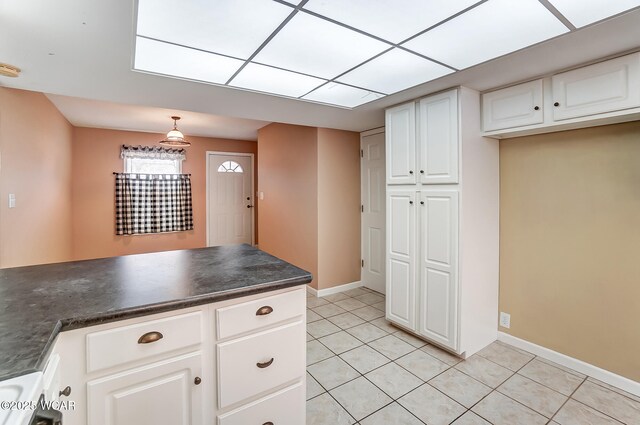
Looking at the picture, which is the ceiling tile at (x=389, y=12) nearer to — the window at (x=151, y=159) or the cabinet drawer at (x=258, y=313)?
the cabinet drawer at (x=258, y=313)

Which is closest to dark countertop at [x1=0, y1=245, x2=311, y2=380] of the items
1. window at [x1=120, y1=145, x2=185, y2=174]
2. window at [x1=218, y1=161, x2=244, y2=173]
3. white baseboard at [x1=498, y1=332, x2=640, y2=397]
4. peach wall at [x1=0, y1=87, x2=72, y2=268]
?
peach wall at [x1=0, y1=87, x2=72, y2=268]

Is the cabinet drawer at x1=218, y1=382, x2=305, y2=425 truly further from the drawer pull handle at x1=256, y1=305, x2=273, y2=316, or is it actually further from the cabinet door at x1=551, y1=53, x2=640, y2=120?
the cabinet door at x1=551, y1=53, x2=640, y2=120

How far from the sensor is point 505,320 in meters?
2.62

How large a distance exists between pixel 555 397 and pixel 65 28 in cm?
351

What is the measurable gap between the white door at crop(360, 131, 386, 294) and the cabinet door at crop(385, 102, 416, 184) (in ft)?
3.06

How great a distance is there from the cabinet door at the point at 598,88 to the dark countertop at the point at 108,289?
2058 millimetres

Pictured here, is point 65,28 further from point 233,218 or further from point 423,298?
point 233,218

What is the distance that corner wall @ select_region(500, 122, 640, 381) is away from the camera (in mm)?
1978

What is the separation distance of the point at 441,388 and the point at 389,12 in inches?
89.8

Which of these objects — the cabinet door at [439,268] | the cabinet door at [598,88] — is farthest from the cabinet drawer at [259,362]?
the cabinet door at [598,88]

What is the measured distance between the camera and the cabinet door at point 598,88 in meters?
1.73

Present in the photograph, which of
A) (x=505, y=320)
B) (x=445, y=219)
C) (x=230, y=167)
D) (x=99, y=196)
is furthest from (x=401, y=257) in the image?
(x=99, y=196)

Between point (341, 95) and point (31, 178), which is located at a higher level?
point (341, 95)

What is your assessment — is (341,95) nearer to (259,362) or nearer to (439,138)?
(439,138)
